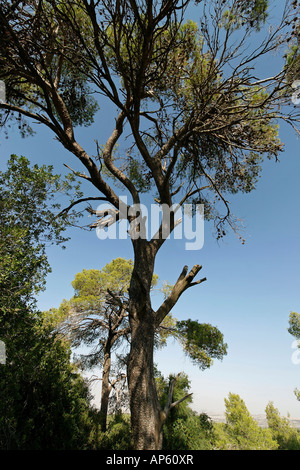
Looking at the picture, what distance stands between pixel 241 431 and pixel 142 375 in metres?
17.4

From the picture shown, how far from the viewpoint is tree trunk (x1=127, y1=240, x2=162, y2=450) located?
2.88 metres

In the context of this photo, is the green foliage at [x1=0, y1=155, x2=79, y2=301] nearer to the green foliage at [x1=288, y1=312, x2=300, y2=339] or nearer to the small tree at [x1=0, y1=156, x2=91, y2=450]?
the small tree at [x1=0, y1=156, x2=91, y2=450]

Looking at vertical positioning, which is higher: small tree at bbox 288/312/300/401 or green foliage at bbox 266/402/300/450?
small tree at bbox 288/312/300/401

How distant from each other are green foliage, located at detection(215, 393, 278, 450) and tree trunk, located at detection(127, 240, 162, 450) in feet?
46.6

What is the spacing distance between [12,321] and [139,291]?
2.35 meters

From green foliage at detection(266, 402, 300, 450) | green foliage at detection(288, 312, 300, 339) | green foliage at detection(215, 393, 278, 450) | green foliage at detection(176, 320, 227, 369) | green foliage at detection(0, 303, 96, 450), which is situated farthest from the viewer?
green foliage at detection(288, 312, 300, 339)

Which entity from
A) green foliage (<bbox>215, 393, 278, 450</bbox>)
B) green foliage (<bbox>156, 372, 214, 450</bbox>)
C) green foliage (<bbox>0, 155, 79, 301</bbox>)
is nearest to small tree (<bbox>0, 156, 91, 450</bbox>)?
green foliage (<bbox>0, 155, 79, 301</bbox>)

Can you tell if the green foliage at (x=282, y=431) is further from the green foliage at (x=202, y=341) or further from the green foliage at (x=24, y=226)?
the green foliage at (x=24, y=226)

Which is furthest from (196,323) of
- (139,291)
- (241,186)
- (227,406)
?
(227,406)

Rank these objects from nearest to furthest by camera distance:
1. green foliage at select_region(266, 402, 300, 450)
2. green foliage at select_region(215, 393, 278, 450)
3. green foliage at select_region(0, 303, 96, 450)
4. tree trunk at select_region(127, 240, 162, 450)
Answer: tree trunk at select_region(127, 240, 162, 450), green foliage at select_region(0, 303, 96, 450), green foliage at select_region(215, 393, 278, 450), green foliage at select_region(266, 402, 300, 450)

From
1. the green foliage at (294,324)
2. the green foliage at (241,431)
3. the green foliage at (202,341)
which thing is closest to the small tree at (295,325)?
the green foliage at (294,324)

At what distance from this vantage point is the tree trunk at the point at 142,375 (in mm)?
2879

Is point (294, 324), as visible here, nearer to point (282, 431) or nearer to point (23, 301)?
point (282, 431)
